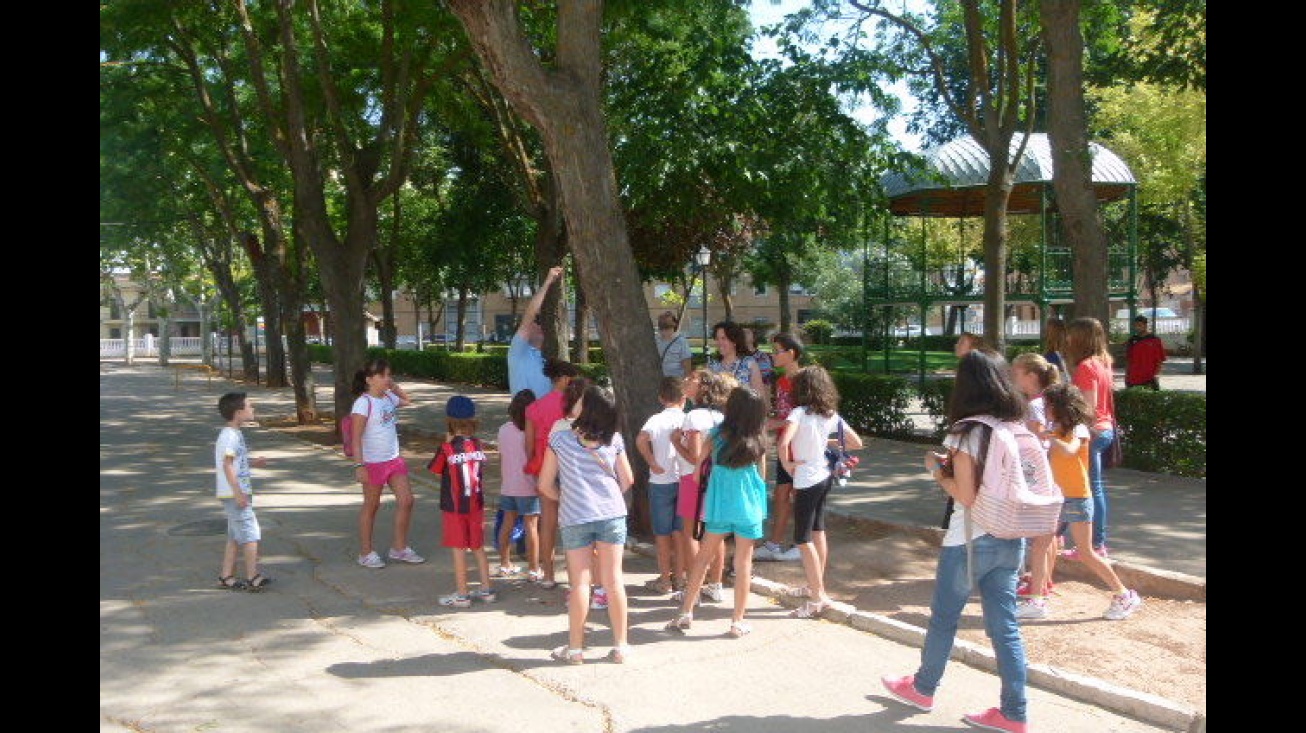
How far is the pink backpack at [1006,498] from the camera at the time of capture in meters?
4.44

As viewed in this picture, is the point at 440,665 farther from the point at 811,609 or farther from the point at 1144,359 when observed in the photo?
the point at 1144,359

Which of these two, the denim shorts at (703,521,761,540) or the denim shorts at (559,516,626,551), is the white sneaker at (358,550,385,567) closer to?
the denim shorts at (559,516,626,551)

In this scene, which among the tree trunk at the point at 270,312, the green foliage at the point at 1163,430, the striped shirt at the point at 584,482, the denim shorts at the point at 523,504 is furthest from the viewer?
the tree trunk at the point at 270,312

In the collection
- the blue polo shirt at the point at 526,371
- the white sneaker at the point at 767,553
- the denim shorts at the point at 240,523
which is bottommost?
the white sneaker at the point at 767,553

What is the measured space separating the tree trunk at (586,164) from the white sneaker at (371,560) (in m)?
1.99

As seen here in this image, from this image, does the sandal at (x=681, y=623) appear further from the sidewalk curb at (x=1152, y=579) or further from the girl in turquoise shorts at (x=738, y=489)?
the sidewalk curb at (x=1152, y=579)

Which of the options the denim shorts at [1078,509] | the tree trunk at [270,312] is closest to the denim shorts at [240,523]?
the denim shorts at [1078,509]

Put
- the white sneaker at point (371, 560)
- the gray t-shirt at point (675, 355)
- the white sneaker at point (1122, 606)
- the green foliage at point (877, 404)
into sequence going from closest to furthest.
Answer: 1. the white sneaker at point (1122, 606)
2. the white sneaker at point (371, 560)
3. the gray t-shirt at point (675, 355)
4. the green foliage at point (877, 404)

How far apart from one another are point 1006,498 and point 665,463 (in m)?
2.52

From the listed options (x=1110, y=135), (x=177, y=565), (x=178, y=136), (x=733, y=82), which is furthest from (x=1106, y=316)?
(x=1110, y=135)

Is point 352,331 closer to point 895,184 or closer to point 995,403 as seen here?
point 895,184

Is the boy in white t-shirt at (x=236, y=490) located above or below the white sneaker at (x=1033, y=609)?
above

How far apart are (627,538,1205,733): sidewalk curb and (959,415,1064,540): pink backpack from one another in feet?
3.31

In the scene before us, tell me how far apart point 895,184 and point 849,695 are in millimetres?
16911
